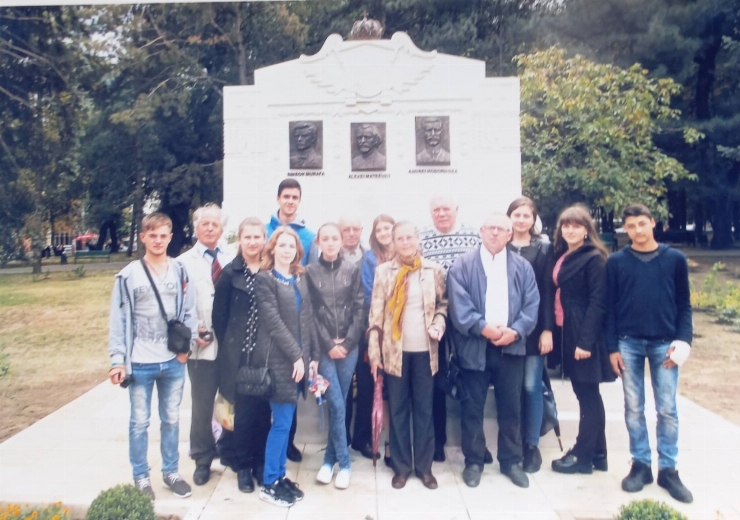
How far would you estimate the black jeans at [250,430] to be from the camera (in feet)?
11.6

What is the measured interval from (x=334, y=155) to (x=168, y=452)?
3.35 m

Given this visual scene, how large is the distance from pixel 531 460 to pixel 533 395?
0.41 metres

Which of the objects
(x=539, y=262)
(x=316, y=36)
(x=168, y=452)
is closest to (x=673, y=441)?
(x=539, y=262)

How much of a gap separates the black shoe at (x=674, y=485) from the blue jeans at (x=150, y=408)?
2829 millimetres

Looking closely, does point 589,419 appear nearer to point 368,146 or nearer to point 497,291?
point 497,291

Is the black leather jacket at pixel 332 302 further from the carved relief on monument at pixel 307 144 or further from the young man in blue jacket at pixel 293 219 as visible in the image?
the carved relief on monument at pixel 307 144

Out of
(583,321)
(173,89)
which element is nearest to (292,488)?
(583,321)

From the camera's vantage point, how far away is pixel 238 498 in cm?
345

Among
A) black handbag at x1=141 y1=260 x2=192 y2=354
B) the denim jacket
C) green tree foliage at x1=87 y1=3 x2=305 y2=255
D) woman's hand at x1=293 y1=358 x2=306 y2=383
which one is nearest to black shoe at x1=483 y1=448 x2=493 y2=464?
woman's hand at x1=293 y1=358 x2=306 y2=383

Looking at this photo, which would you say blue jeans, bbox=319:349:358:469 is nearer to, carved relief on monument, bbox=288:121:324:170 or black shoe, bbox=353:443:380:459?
black shoe, bbox=353:443:380:459

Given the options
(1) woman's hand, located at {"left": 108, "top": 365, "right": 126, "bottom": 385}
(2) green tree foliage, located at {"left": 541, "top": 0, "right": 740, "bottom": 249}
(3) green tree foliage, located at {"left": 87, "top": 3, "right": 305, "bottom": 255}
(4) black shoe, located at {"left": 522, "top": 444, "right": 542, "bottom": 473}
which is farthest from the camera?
(3) green tree foliage, located at {"left": 87, "top": 3, "right": 305, "bottom": 255}

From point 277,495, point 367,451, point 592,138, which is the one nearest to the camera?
point 277,495

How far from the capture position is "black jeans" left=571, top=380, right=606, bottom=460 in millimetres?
3676

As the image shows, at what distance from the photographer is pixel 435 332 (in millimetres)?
3479
